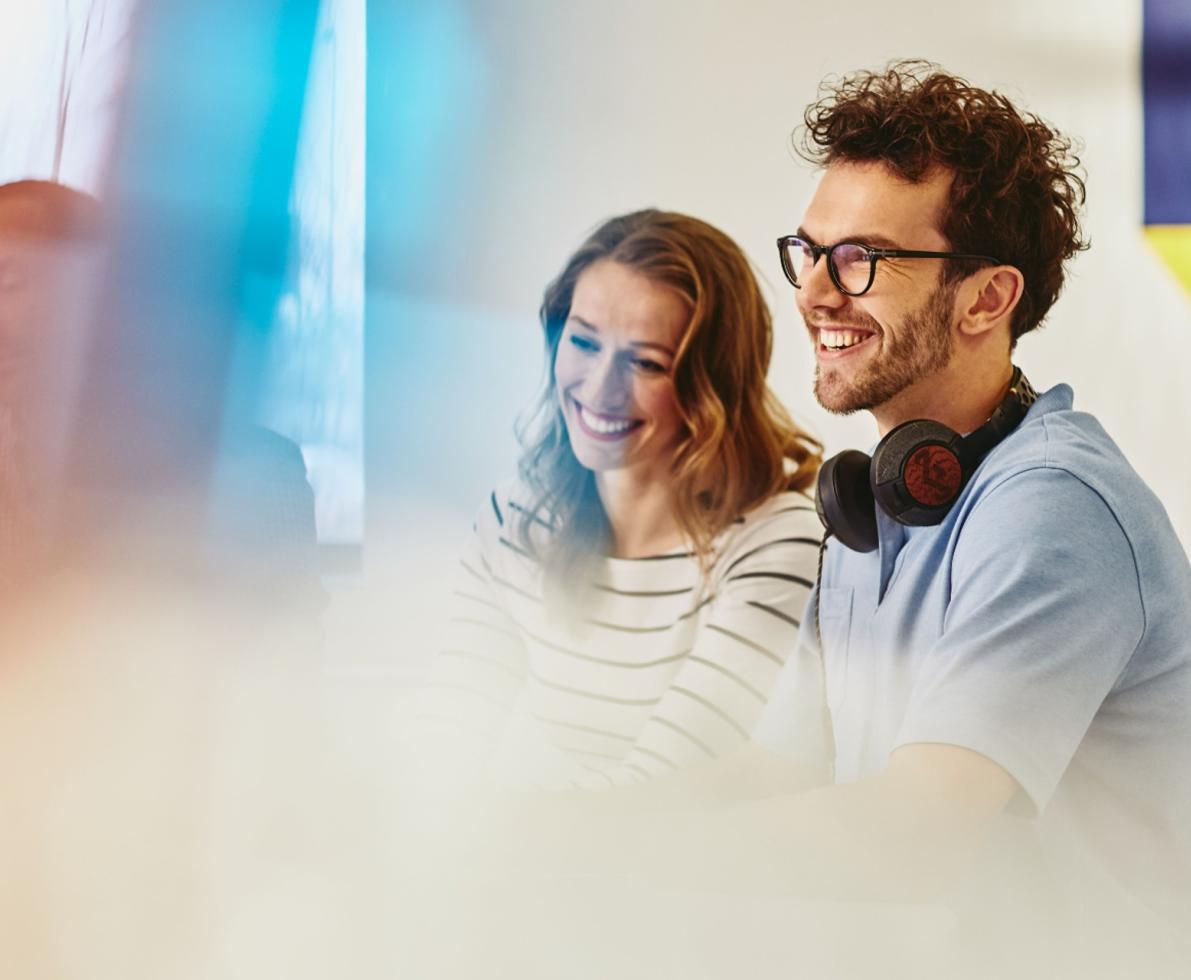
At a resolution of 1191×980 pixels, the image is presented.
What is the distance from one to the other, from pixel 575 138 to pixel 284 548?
1.85ft

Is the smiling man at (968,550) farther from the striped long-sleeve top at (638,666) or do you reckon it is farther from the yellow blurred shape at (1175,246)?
the yellow blurred shape at (1175,246)

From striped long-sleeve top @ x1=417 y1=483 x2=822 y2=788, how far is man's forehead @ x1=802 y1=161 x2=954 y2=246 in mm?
291

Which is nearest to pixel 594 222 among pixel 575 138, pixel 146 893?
pixel 575 138

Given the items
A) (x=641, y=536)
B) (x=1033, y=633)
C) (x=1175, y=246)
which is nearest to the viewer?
(x=1033, y=633)

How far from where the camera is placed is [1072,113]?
138cm

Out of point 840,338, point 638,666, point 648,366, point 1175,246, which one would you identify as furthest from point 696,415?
point 1175,246

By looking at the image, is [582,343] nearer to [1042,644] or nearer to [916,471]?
[916,471]

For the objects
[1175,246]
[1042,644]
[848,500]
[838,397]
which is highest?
[1175,246]

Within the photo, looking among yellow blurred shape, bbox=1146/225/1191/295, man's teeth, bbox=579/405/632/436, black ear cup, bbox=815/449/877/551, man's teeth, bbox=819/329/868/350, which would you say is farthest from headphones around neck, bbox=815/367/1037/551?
yellow blurred shape, bbox=1146/225/1191/295

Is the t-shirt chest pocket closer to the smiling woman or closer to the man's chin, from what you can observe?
the smiling woman

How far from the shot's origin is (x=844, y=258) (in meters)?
1.28

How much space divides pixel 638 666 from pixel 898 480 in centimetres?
34

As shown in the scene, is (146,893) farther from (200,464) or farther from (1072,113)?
(1072,113)

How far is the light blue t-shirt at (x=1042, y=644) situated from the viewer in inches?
47.7
